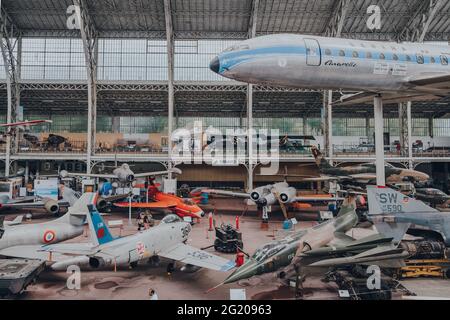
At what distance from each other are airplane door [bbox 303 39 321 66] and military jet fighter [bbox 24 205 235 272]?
807cm

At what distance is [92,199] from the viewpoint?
15297mm

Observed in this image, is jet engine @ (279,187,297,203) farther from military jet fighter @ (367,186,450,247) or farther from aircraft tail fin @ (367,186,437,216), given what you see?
aircraft tail fin @ (367,186,437,216)

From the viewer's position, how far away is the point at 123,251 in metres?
11.8

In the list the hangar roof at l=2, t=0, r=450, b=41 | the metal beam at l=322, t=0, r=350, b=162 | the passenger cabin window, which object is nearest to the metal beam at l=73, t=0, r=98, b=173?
the hangar roof at l=2, t=0, r=450, b=41

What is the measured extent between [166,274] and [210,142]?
25097mm

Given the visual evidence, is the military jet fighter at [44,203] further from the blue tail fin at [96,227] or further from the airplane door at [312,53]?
the airplane door at [312,53]

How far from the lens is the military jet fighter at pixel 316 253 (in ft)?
33.8

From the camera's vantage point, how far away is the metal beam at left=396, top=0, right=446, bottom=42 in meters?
27.9

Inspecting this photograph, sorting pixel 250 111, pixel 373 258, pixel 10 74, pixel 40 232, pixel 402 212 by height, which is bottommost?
pixel 373 258

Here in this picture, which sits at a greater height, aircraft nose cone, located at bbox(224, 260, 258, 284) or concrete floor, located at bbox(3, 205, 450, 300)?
aircraft nose cone, located at bbox(224, 260, 258, 284)

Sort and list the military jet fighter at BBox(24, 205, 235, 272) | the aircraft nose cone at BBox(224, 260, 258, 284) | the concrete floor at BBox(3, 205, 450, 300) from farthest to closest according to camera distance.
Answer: the military jet fighter at BBox(24, 205, 235, 272)
the concrete floor at BBox(3, 205, 450, 300)
the aircraft nose cone at BBox(224, 260, 258, 284)

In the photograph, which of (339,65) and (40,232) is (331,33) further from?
(40,232)

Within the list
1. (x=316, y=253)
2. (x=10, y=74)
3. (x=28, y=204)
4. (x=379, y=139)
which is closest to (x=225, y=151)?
(x=28, y=204)

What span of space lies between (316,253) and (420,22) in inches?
1230
